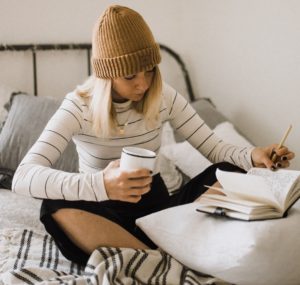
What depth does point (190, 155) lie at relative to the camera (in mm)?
1973

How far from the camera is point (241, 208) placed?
116 cm

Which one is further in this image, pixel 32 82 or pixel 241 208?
pixel 32 82

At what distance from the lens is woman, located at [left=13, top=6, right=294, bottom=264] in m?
1.27

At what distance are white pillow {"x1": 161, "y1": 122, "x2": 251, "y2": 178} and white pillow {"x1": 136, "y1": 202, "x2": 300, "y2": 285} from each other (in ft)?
2.32

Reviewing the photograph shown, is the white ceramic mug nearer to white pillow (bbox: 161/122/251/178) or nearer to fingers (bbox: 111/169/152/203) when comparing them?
fingers (bbox: 111/169/152/203)

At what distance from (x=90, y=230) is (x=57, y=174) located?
0.17 m

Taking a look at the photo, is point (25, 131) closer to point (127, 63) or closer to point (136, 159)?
point (127, 63)

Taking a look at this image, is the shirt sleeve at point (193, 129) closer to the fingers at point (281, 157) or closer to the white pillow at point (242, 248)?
the fingers at point (281, 157)

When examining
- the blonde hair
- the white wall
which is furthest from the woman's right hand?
the white wall

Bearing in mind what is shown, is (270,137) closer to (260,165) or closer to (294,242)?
(260,165)

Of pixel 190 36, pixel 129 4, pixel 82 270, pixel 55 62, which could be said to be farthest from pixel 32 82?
pixel 82 270

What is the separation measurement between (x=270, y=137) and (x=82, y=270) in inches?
43.1

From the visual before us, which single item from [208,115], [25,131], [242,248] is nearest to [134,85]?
[242,248]

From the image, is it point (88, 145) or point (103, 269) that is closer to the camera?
point (103, 269)
